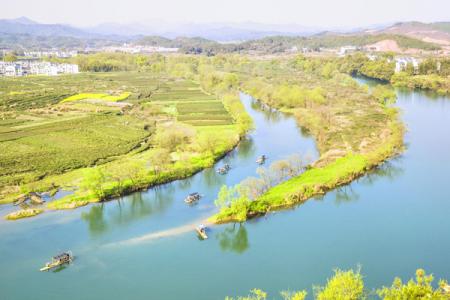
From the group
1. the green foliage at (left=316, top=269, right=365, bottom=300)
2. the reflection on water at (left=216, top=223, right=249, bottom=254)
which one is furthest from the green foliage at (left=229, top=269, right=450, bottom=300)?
the reflection on water at (left=216, top=223, right=249, bottom=254)

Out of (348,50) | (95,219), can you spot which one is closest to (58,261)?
(95,219)

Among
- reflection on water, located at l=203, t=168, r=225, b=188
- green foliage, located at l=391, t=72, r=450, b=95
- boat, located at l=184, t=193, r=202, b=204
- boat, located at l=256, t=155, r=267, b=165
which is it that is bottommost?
boat, located at l=184, t=193, r=202, b=204

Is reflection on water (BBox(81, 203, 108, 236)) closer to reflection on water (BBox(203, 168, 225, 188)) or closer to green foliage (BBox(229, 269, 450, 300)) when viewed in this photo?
reflection on water (BBox(203, 168, 225, 188))

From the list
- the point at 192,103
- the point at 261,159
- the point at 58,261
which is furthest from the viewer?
the point at 192,103

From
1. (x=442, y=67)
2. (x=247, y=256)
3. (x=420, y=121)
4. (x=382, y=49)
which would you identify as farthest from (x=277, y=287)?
(x=382, y=49)

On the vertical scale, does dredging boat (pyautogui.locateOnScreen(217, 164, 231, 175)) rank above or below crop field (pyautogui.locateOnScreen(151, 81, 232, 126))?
below

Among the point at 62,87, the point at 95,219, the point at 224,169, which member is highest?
the point at 62,87

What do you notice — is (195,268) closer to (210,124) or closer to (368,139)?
(368,139)

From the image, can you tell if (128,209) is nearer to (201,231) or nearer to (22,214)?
(201,231)

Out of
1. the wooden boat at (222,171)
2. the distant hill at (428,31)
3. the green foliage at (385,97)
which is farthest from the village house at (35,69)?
the distant hill at (428,31)
